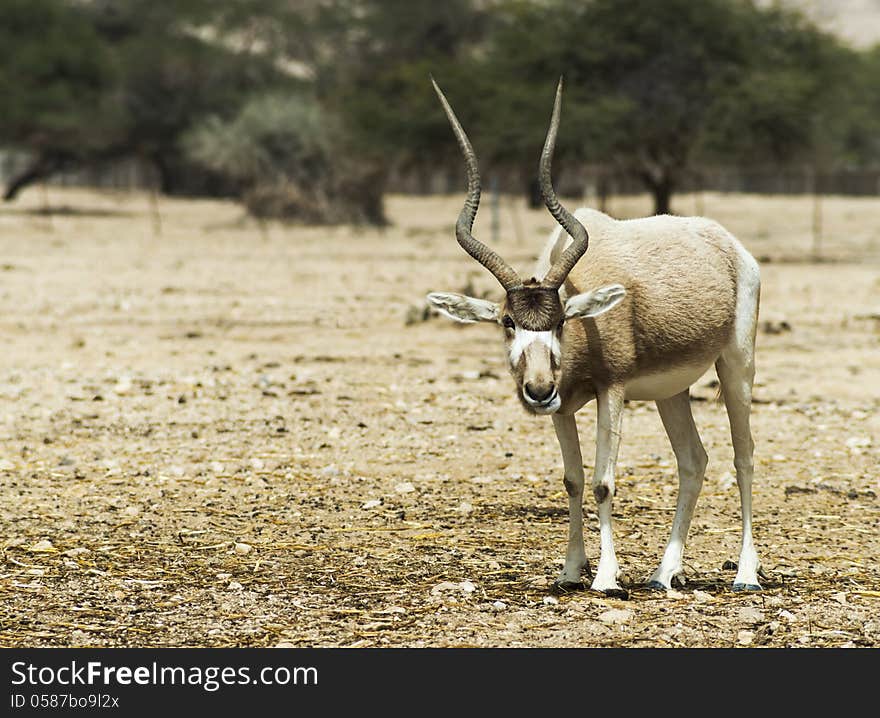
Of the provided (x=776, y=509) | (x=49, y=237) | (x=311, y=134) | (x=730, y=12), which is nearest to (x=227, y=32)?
(x=311, y=134)

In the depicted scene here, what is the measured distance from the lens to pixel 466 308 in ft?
19.3

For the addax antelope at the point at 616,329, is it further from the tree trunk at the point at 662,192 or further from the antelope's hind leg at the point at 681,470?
the tree trunk at the point at 662,192

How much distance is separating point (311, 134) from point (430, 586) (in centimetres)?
3523

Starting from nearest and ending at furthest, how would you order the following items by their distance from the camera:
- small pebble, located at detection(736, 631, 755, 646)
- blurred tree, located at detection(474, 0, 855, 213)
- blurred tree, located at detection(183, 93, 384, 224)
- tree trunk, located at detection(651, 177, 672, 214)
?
small pebble, located at detection(736, 631, 755, 646) < blurred tree, located at detection(474, 0, 855, 213) < tree trunk, located at detection(651, 177, 672, 214) < blurred tree, located at detection(183, 93, 384, 224)

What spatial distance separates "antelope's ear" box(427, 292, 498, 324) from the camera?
586 cm

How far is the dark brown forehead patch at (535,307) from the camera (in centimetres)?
567

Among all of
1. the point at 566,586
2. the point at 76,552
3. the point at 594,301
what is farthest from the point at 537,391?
the point at 76,552

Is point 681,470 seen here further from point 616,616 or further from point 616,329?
point 616,616

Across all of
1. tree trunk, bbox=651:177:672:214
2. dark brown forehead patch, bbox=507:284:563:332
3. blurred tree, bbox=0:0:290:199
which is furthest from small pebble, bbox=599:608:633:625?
blurred tree, bbox=0:0:290:199

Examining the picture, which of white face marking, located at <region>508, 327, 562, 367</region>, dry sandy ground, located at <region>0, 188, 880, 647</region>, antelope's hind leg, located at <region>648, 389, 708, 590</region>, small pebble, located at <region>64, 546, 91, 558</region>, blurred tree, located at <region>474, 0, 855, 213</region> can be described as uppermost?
blurred tree, located at <region>474, 0, 855, 213</region>

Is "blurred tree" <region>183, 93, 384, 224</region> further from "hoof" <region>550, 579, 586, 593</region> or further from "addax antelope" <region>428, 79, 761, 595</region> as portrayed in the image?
"hoof" <region>550, 579, 586, 593</region>

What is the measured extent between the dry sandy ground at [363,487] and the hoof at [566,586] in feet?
0.40

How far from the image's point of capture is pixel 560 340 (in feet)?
19.2

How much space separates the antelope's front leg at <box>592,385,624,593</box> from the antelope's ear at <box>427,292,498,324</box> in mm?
624
